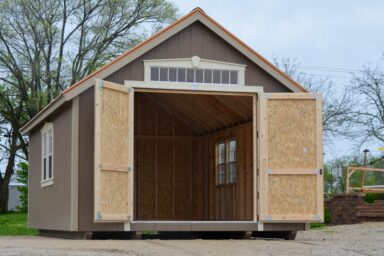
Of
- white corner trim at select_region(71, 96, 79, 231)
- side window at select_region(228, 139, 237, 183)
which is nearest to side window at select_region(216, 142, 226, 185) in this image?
side window at select_region(228, 139, 237, 183)

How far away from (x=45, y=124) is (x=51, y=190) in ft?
5.61

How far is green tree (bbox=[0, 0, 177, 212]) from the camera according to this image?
35812 mm

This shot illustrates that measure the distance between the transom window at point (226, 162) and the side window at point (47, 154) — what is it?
15.4ft

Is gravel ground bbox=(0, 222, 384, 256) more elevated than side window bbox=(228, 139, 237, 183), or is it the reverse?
side window bbox=(228, 139, 237, 183)

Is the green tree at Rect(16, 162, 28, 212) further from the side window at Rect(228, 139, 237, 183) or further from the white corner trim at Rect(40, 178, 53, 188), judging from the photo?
the side window at Rect(228, 139, 237, 183)

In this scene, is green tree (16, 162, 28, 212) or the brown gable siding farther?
green tree (16, 162, 28, 212)

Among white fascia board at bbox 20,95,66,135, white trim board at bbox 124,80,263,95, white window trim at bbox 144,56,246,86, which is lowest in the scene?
white fascia board at bbox 20,95,66,135

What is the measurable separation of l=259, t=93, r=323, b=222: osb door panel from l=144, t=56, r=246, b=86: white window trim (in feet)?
2.74

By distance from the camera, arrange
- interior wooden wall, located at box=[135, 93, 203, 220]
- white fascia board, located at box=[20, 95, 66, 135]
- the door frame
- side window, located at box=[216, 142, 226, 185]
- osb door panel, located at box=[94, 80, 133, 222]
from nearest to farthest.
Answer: osb door panel, located at box=[94, 80, 133, 222]
the door frame
white fascia board, located at box=[20, 95, 66, 135]
side window, located at box=[216, 142, 226, 185]
interior wooden wall, located at box=[135, 93, 203, 220]

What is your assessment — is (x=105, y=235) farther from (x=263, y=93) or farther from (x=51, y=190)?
(x=263, y=93)

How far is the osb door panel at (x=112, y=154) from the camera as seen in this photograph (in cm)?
1555

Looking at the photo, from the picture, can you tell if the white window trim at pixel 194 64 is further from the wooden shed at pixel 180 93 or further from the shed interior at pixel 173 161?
the shed interior at pixel 173 161

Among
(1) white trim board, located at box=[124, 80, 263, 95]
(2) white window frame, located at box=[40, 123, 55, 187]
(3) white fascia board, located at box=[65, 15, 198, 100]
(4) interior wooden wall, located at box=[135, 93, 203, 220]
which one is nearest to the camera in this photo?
(3) white fascia board, located at box=[65, 15, 198, 100]

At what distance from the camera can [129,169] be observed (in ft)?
52.8
